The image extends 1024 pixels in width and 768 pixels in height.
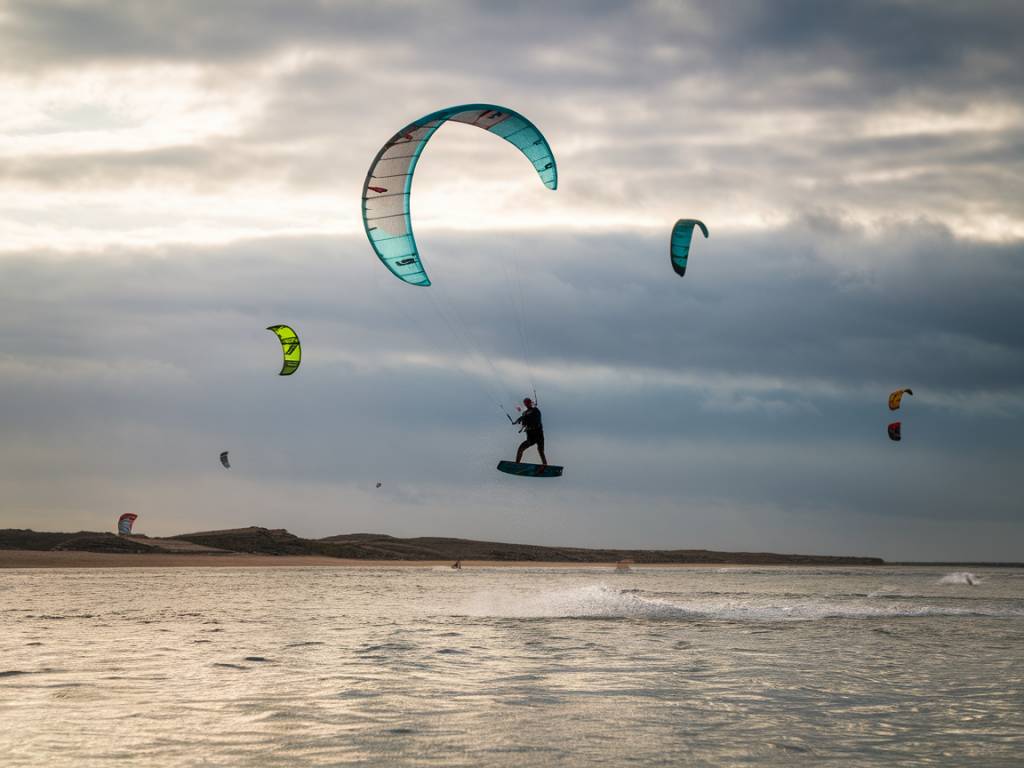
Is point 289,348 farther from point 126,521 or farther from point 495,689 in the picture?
point 126,521

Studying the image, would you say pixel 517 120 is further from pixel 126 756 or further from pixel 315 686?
pixel 126 756

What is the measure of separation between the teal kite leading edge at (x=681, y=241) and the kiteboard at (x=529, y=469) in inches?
310

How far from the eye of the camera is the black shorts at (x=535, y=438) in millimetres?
19453

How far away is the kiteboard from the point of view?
774 inches

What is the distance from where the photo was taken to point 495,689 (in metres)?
11.8

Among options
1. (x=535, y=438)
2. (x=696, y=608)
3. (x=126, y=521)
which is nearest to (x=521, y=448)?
(x=535, y=438)

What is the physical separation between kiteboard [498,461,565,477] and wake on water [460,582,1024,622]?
518cm

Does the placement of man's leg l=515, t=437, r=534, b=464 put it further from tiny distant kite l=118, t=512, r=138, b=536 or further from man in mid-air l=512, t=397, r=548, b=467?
tiny distant kite l=118, t=512, r=138, b=536

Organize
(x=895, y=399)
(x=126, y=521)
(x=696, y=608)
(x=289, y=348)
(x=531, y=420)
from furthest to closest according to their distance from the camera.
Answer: (x=126, y=521) → (x=895, y=399) → (x=289, y=348) → (x=696, y=608) → (x=531, y=420)

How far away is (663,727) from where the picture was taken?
959 cm

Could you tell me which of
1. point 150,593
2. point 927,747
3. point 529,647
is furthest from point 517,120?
point 150,593

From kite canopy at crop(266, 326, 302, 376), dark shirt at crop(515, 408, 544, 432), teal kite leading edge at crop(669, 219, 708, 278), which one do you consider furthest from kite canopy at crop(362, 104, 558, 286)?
kite canopy at crop(266, 326, 302, 376)

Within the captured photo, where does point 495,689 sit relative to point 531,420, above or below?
below

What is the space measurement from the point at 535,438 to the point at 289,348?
14792 mm
